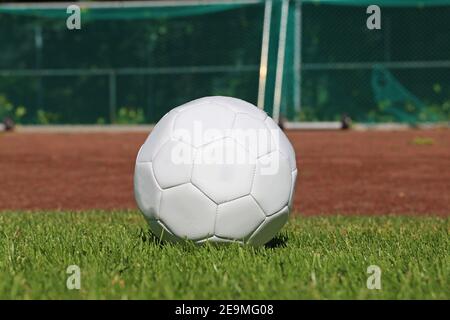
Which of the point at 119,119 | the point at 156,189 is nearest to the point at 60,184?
the point at 156,189

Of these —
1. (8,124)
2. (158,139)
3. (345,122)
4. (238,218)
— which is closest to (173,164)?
(158,139)

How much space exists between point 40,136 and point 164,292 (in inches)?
642

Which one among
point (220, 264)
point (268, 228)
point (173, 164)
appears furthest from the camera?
point (268, 228)

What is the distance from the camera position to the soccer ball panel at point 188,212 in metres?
4.76

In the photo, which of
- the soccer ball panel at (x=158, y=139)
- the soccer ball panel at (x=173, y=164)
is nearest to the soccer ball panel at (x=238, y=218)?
the soccer ball panel at (x=173, y=164)

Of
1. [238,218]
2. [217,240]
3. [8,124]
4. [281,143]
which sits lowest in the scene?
[8,124]

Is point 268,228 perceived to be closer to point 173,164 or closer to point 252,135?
point 252,135

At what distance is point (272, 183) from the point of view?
490 cm

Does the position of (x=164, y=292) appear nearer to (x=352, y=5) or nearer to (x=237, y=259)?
(x=237, y=259)

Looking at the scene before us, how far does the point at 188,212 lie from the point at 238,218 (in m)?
0.32

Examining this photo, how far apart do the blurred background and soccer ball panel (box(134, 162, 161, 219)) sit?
48.8 feet

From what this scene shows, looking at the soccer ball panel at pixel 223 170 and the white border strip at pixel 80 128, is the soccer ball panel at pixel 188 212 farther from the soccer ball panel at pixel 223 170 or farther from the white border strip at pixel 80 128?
the white border strip at pixel 80 128

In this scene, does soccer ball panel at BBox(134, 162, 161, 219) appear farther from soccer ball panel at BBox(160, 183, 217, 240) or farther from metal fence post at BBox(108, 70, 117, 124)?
metal fence post at BBox(108, 70, 117, 124)

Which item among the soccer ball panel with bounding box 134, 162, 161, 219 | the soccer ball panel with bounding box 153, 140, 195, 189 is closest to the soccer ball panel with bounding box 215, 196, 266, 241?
the soccer ball panel with bounding box 153, 140, 195, 189
